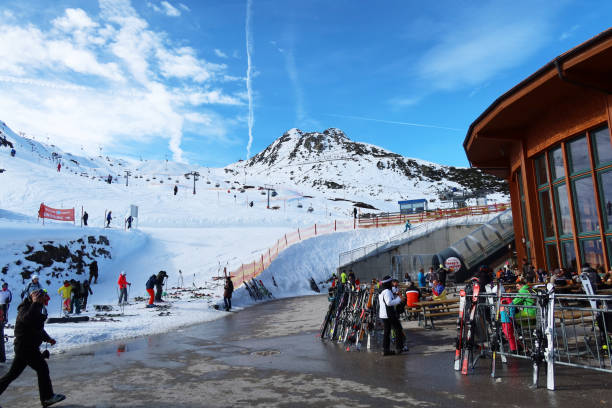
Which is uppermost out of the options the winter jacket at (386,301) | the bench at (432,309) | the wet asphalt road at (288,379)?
the winter jacket at (386,301)

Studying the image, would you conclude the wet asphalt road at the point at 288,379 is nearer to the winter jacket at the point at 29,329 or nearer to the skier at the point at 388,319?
the skier at the point at 388,319

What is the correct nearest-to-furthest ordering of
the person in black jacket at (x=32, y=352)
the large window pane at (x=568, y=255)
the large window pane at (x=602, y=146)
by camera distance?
the person in black jacket at (x=32, y=352) → the large window pane at (x=602, y=146) → the large window pane at (x=568, y=255)

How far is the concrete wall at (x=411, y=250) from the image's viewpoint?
2889 cm

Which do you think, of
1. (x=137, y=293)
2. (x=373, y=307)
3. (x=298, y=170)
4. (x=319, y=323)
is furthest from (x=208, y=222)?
(x=298, y=170)

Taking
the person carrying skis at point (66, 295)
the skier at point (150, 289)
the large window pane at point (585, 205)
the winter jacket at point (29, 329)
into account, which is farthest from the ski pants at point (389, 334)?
the person carrying skis at point (66, 295)

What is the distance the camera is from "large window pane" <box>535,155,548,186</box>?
12.4m

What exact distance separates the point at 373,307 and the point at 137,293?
1629 centimetres

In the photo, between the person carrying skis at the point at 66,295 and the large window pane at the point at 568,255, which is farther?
the person carrying skis at the point at 66,295

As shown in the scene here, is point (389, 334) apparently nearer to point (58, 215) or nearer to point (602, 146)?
point (602, 146)

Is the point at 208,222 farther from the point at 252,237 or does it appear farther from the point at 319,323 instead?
the point at 319,323

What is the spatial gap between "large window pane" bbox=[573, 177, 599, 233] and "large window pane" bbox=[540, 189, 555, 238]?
1291 millimetres

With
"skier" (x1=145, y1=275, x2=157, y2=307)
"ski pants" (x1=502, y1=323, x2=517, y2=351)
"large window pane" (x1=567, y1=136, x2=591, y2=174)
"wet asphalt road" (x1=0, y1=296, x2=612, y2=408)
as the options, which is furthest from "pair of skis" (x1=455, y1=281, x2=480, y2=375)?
"skier" (x1=145, y1=275, x2=157, y2=307)

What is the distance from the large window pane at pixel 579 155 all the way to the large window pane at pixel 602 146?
0.90ft

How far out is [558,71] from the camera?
909 centimetres
